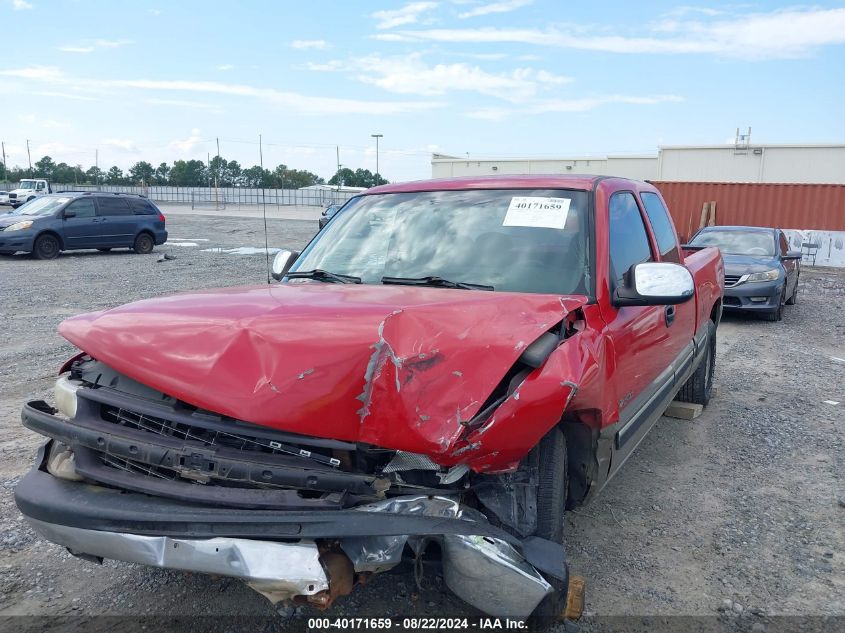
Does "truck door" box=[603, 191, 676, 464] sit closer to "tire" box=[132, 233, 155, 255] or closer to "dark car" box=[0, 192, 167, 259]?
"dark car" box=[0, 192, 167, 259]

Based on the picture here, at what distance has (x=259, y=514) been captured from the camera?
7.49ft

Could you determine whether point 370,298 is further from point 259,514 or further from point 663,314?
point 663,314

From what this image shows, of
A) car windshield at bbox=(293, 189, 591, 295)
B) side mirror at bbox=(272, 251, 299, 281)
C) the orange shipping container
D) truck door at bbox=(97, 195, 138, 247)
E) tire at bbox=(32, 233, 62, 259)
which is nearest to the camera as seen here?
car windshield at bbox=(293, 189, 591, 295)

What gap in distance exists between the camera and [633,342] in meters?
3.47

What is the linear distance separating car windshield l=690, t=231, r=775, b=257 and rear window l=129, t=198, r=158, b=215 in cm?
1408

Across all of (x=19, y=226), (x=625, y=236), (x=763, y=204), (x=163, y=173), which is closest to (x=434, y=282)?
(x=625, y=236)

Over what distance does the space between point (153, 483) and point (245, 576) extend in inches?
19.9

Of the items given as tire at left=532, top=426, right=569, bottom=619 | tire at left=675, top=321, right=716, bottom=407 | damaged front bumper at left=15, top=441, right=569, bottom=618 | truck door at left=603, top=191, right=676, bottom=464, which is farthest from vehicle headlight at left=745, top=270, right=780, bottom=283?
damaged front bumper at left=15, top=441, right=569, bottom=618

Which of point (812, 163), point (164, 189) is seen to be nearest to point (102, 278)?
point (812, 163)

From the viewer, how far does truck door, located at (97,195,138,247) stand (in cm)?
1802

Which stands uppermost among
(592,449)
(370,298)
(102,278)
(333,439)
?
(370,298)

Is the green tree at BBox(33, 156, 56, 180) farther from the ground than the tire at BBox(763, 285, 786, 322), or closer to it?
farther from the ground

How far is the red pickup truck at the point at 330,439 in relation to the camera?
2301 millimetres

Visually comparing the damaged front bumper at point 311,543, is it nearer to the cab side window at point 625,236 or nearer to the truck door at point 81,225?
the cab side window at point 625,236
